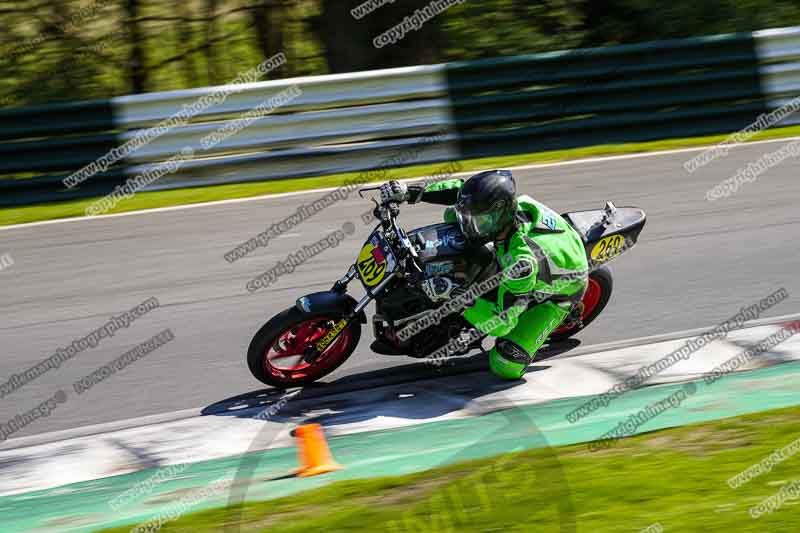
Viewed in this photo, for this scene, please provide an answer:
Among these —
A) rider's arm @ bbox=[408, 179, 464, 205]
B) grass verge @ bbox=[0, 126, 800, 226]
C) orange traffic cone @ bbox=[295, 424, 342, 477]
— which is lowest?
grass verge @ bbox=[0, 126, 800, 226]

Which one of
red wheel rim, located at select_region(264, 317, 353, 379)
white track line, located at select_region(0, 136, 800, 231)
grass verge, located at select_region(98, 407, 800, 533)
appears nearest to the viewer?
grass verge, located at select_region(98, 407, 800, 533)

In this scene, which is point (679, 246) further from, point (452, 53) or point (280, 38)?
point (280, 38)

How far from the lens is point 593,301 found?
8.19m

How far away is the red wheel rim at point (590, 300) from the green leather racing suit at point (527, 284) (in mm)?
662

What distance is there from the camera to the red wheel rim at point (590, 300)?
8125 millimetres

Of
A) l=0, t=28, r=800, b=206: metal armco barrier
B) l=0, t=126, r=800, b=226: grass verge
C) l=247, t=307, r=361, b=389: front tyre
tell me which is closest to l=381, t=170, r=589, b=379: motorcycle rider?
l=247, t=307, r=361, b=389: front tyre

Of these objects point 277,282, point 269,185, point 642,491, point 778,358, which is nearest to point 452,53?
point 269,185

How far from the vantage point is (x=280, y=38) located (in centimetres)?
1702

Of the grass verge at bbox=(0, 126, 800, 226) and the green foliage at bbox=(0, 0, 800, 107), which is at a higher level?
the green foliage at bbox=(0, 0, 800, 107)

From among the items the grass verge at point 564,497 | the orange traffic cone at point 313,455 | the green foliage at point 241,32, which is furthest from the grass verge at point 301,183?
the grass verge at point 564,497

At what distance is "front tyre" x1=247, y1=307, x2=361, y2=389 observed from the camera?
7.02 m

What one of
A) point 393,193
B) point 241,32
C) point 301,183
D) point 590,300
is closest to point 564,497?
point 393,193

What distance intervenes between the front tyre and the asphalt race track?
383 mm

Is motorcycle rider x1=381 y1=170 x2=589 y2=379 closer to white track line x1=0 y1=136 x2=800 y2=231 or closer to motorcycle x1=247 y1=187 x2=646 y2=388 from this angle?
motorcycle x1=247 y1=187 x2=646 y2=388
